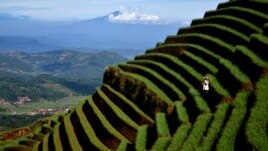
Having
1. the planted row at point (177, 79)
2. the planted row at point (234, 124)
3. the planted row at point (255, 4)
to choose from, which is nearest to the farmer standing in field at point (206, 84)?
the planted row at point (177, 79)

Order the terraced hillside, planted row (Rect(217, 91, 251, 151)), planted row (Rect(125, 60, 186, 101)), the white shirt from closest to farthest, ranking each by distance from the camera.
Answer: planted row (Rect(217, 91, 251, 151)) < the terraced hillside < the white shirt < planted row (Rect(125, 60, 186, 101))

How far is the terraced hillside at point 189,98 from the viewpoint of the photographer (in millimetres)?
19875

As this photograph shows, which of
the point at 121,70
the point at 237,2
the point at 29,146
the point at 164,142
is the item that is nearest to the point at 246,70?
the point at 164,142

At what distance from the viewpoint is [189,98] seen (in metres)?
26.3

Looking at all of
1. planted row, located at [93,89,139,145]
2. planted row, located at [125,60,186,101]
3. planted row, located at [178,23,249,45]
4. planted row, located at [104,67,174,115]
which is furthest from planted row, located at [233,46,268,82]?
planted row, located at [93,89,139,145]

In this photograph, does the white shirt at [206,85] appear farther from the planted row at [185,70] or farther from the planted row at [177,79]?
the planted row at [177,79]

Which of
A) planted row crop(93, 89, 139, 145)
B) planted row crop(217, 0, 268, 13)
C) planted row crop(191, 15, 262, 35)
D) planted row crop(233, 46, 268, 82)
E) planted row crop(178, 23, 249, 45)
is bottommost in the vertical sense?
planted row crop(93, 89, 139, 145)

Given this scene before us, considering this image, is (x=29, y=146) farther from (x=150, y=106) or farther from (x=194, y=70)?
(x=194, y=70)

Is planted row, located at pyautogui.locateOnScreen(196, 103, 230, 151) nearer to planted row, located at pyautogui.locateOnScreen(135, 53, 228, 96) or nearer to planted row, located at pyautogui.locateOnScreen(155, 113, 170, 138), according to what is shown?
planted row, located at pyautogui.locateOnScreen(135, 53, 228, 96)

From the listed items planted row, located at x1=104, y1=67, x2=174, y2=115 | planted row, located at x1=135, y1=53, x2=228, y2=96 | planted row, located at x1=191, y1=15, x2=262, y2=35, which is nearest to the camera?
planted row, located at x1=135, y1=53, x2=228, y2=96

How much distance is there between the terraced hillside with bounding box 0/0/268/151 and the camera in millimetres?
19875

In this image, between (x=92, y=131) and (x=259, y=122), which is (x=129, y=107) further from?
(x=259, y=122)

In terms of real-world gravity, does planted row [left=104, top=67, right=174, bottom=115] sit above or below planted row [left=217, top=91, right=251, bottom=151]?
below

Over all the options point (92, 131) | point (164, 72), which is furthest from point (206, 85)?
point (92, 131)
